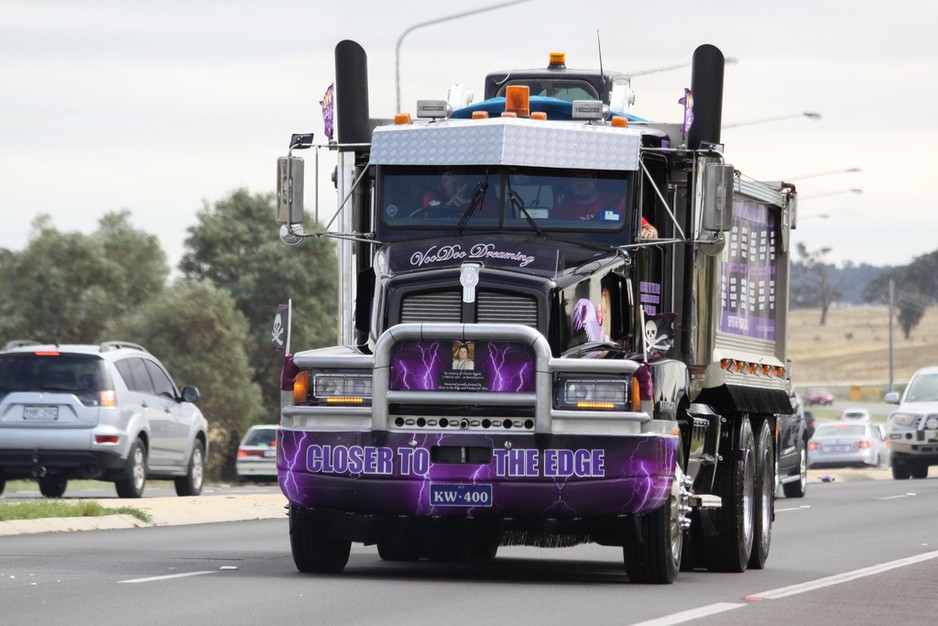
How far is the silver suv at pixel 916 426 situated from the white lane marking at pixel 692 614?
25.8 meters

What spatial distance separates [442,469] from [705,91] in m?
3.56

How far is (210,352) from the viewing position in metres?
59.7

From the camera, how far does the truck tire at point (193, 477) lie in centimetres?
2634

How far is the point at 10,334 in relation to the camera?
Answer: 62.0 m

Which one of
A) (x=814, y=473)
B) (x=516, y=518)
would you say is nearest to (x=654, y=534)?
(x=516, y=518)

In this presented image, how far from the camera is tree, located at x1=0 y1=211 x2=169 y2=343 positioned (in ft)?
207

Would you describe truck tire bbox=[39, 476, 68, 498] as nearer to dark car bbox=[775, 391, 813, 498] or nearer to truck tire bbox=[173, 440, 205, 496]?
truck tire bbox=[173, 440, 205, 496]

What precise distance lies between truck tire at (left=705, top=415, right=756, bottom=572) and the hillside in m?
123

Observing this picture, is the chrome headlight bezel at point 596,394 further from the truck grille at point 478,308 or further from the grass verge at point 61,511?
the grass verge at point 61,511

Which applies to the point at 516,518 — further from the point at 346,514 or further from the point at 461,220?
the point at 461,220

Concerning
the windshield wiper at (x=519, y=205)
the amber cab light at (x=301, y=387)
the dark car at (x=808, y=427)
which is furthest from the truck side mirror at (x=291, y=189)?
the dark car at (x=808, y=427)

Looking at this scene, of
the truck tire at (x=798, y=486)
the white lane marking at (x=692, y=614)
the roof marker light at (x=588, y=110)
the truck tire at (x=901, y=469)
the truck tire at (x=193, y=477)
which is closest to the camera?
the white lane marking at (x=692, y=614)

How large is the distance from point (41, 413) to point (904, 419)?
61.0 feet

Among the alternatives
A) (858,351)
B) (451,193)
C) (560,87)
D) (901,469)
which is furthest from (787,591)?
(858,351)
